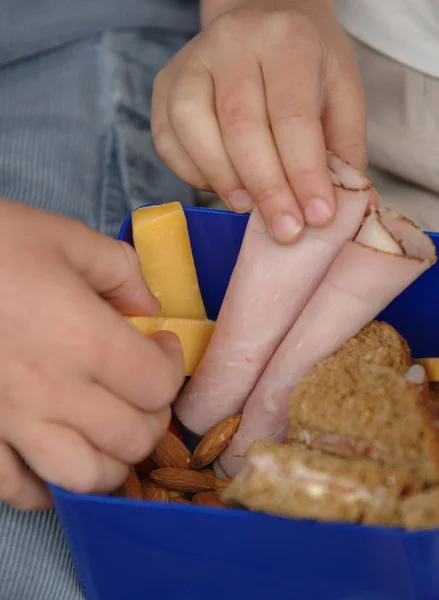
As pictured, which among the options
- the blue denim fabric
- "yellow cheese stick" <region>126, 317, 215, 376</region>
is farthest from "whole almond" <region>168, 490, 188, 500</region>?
the blue denim fabric

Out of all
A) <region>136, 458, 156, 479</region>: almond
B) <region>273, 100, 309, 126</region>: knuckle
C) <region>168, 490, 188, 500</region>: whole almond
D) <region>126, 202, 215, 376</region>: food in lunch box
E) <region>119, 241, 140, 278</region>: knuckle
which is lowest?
<region>136, 458, 156, 479</region>: almond

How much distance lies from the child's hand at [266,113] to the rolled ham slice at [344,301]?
42 millimetres

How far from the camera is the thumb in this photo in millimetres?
542

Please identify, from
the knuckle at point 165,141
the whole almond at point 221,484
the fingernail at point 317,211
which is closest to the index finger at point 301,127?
the fingernail at point 317,211

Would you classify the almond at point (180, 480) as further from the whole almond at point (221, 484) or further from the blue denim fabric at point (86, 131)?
the blue denim fabric at point (86, 131)

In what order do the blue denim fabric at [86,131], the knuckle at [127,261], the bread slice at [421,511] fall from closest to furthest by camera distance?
1. the bread slice at [421,511]
2. the knuckle at [127,261]
3. the blue denim fabric at [86,131]

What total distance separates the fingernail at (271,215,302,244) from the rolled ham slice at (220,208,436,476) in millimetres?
43

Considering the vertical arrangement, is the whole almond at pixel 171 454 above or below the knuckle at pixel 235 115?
below

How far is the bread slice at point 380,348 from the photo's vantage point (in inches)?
23.7

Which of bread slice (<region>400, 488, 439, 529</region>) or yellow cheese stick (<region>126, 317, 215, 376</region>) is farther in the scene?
yellow cheese stick (<region>126, 317, 215, 376</region>)

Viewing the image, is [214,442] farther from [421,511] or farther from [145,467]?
[421,511]

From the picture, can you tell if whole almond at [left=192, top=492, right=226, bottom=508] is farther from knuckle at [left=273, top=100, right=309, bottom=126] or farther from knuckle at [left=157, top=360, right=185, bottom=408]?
knuckle at [left=273, top=100, right=309, bottom=126]

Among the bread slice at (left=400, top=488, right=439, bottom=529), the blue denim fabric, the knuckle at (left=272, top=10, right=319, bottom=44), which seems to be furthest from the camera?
the blue denim fabric

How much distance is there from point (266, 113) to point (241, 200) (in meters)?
0.07
